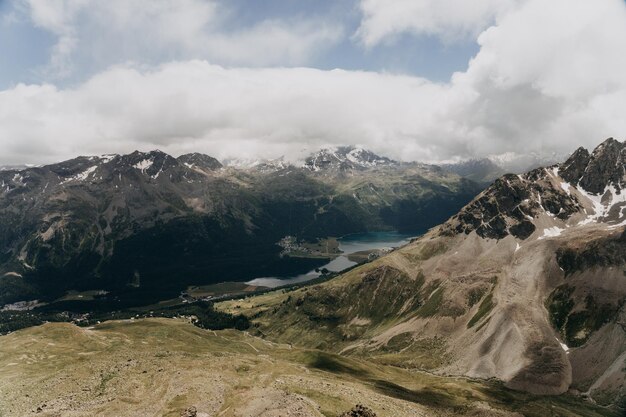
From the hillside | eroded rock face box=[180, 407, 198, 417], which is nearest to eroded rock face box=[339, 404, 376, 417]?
the hillside

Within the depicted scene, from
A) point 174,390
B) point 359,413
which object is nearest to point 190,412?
point 174,390

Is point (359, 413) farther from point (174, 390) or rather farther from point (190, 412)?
point (174, 390)

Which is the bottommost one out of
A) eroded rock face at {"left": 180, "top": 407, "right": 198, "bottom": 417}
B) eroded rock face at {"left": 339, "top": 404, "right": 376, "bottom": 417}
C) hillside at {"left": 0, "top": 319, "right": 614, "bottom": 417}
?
hillside at {"left": 0, "top": 319, "right": 614, "bottom": 417}

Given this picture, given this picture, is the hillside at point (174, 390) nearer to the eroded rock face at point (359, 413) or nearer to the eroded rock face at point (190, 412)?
the eroded rock face at point (190, 412)

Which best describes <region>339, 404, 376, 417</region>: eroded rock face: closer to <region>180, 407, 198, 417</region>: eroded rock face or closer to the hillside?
the hillside

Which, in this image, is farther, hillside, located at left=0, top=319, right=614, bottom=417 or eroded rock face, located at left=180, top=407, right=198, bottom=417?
hillside, located at left=0, top=319, right=614, bottom=417

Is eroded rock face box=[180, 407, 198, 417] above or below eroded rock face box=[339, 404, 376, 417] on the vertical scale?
below

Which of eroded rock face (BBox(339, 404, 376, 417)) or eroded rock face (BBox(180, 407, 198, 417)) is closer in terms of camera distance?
eroded rock face (BBox(339, 404, 376, 417))

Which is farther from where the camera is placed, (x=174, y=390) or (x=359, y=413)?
(x=174, y=390)

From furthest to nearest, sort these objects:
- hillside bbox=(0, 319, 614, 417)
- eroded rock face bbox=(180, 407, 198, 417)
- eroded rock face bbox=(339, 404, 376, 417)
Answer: hillside bbox=(0, 319, 614, 417) → eroded rock face bbox=(180, 407, 198, 417) → eroded rock face bbox=(339, 404, 376, 417)

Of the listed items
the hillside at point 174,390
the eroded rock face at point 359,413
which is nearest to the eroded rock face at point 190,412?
the hillside at point 174,390

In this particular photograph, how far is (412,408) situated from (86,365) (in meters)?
117

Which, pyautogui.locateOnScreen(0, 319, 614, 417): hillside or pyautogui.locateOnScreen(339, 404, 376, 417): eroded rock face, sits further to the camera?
pyautogui.locateOnScreen(0, 319, 614, 417): hillside

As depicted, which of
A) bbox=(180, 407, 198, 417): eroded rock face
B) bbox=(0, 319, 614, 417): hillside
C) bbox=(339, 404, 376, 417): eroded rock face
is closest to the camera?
bbox=(339, 404, 376, 417): eroded rock face
